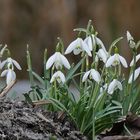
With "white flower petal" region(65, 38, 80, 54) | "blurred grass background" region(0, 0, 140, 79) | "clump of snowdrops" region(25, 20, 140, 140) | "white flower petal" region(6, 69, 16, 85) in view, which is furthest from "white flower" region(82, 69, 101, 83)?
"blurred grass background" region(0, 0, 140, 79)

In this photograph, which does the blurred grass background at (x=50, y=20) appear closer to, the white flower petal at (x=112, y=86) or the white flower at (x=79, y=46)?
the white flower at (x=79, y=46)

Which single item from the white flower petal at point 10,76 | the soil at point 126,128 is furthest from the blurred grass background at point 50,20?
the soil at point 126,128

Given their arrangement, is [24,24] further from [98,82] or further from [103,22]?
[98,82]

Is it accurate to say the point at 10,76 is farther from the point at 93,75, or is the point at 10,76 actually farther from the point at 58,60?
the point at 93,75

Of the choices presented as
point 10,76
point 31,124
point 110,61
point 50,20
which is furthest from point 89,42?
point 50,20

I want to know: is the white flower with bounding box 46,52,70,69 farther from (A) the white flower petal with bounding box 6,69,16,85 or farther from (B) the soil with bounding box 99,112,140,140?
(B) the soil with bounding box 99,112,140,140
